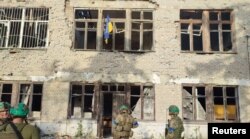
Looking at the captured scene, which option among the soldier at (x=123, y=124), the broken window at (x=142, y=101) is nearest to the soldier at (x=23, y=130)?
the soldier at (x=123, y=124)

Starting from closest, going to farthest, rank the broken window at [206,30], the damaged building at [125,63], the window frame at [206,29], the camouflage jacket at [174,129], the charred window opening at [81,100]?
the camouflage jacket at [174,129] → the damaged building at [125,63] → the charred window opening at [81,100] → the window frame at [206,29] → the broken window at [206,30]

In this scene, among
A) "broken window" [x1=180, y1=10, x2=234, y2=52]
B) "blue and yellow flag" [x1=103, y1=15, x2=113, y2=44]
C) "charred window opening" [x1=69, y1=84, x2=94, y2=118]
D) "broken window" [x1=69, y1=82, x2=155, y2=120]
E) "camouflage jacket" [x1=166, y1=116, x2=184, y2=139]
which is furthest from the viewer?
"broken window" [x1=180, y1=10, x2=234, y2=52]

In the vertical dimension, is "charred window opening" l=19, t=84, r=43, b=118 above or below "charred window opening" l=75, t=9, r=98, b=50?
below

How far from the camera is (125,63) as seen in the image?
14039 millimetres

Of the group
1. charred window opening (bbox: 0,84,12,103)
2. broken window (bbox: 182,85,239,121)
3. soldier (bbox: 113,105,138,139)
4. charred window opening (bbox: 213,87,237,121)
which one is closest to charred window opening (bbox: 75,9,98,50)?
charred window opening (bbox: 0,84,12,103)

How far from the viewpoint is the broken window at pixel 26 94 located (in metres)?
13.8

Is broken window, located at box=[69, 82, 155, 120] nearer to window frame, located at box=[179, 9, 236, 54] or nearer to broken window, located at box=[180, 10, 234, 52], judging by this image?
window frame, located at box=[179, 9, 236, 54]

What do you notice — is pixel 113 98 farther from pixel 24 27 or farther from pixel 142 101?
pixel 24 27

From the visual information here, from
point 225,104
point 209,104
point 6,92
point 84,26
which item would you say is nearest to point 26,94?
point 6,92

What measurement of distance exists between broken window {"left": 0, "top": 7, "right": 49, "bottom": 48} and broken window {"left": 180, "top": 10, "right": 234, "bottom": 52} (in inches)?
240

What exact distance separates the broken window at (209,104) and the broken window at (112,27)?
2851 millimetres

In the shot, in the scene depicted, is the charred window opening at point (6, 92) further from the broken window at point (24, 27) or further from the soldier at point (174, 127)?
the soldier at point (174, 127)

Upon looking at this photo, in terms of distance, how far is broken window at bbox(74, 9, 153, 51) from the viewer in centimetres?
1431

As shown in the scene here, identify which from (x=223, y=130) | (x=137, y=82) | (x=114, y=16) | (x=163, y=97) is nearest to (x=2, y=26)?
(x=114, y=16)
